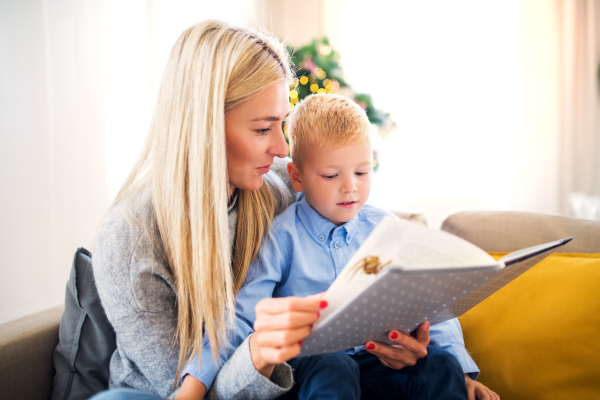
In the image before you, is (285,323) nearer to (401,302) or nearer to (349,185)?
(401,302)

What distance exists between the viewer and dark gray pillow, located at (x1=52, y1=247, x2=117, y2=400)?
1040mm

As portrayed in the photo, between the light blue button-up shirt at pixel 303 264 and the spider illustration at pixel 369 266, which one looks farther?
the light blue button-up shirt at pixel 303 264

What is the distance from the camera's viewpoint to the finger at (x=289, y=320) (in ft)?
2.03

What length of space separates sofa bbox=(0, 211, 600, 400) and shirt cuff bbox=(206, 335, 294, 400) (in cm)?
54

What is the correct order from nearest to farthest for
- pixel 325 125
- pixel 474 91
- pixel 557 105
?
pixel 325 125, pixel 557 105, pixel 474 91

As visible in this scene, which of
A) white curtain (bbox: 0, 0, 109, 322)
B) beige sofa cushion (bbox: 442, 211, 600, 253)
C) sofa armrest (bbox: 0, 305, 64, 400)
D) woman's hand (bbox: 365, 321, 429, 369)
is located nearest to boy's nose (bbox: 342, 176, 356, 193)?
woman's hand (bbox: 365, 321, 429, 369)

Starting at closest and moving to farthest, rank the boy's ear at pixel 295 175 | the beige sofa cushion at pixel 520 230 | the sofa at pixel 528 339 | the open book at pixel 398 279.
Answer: the open book at pixel 398 279, the sofa at pixel 528 339, the boy's ear at pixel 295 175, the beige sofa cushion at pixel 520 230

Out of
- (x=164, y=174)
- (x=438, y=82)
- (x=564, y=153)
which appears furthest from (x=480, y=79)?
(x=164, y=174)

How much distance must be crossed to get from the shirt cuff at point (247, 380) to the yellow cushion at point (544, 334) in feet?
2.05

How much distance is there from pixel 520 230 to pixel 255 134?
40.3 inches

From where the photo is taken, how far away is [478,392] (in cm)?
93

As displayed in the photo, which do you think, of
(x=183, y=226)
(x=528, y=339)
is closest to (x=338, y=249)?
(x=183, y=226)

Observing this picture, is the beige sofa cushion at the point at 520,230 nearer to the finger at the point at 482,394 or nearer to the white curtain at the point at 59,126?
the finger at the point at 482,394

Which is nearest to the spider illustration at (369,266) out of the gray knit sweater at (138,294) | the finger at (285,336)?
the finger at (285,336)
